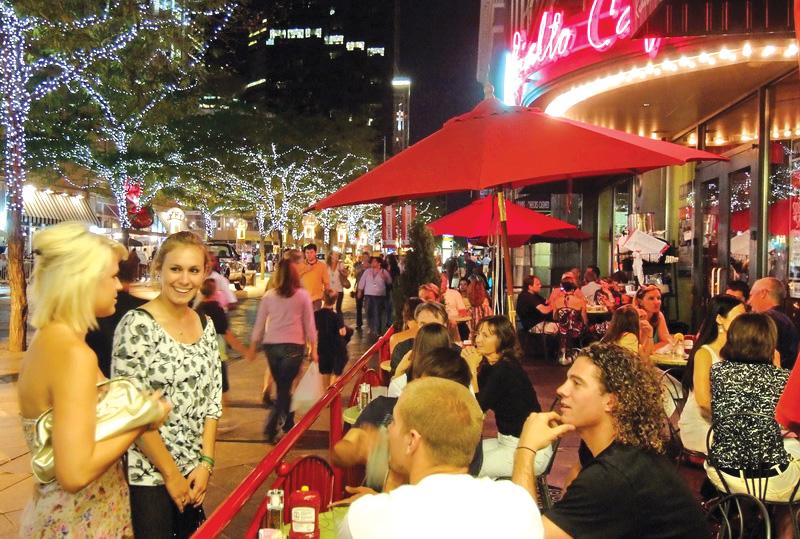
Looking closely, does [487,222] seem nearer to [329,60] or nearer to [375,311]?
[375,311]

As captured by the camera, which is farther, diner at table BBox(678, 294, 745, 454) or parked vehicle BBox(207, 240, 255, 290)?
parked vehicle BBox(207, 240, 255, 290)

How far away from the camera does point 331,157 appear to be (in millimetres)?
38875

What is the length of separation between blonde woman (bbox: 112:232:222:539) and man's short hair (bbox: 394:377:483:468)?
123cm

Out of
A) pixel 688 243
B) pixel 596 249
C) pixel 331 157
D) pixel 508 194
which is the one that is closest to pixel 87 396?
pixel 688 243

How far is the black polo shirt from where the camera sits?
2.61m

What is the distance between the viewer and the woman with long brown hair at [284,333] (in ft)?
25.5

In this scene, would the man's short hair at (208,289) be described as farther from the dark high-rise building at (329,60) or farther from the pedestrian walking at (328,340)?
the dark high-rise building at (329,60)

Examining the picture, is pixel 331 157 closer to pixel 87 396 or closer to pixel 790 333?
pixel 790 333

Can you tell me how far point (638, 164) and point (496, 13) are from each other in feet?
128

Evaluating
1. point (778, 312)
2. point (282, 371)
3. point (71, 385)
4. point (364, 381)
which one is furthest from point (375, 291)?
point (71, 385)

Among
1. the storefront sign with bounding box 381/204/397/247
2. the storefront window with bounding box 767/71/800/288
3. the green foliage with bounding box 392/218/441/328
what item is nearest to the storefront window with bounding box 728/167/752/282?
the storefront window with bounding box 767/71/800/288

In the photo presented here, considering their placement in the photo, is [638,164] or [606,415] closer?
[606,415]

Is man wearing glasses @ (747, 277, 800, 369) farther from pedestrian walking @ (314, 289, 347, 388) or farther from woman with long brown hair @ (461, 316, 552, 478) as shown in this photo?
pedestrian walking @ (314, 289, 347, 388)

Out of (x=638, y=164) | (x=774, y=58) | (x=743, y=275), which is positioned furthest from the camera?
(x=743, y=275)
